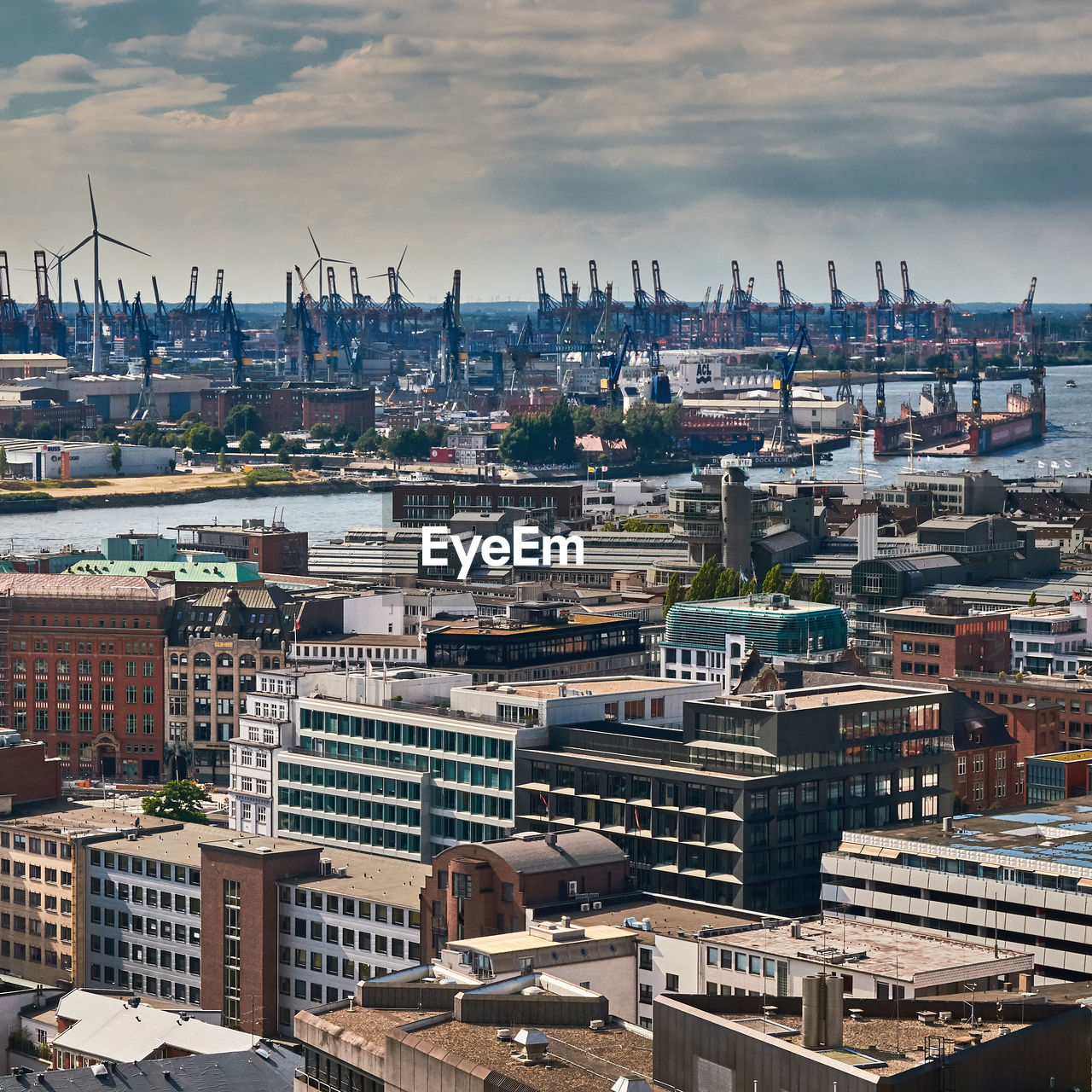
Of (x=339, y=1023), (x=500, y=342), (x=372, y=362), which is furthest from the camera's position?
(x=500, y=342)

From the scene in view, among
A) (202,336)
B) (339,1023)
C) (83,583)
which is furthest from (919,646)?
(202,336)

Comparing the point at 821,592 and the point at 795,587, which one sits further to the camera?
the point at 795,587

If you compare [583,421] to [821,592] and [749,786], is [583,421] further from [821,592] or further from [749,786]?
[749,786]

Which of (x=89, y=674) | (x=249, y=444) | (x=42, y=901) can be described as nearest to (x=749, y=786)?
(x=42, y=901)

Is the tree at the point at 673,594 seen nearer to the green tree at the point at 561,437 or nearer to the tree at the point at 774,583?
the tree at the point at 774,583

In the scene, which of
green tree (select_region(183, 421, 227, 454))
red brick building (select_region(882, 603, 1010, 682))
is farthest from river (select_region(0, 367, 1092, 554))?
red brick building (select_region(882, 603, 1010, 682))

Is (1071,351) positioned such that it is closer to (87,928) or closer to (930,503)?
(930,503)

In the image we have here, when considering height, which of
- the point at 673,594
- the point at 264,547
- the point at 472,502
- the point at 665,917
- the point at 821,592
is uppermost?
the point at 472,502
